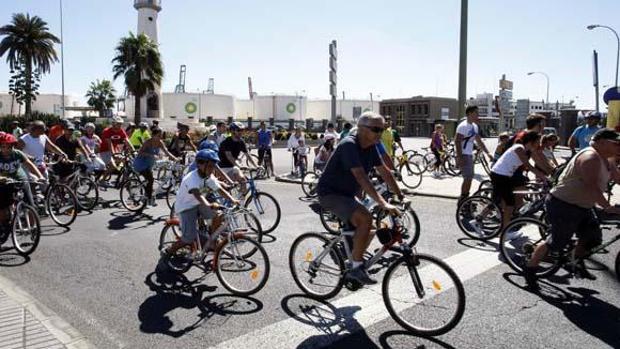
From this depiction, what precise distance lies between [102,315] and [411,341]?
296 cm

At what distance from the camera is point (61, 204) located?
30.9 feet

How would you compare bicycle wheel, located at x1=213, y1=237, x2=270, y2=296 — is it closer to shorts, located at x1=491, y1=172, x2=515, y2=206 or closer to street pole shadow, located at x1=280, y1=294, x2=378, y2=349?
street pole shadow, located at x1=280, y1=294, x2=378, y2=349

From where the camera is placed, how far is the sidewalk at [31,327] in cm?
395

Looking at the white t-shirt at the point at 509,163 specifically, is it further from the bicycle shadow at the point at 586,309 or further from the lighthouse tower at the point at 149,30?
the lighthouse tower at the point at 149,30

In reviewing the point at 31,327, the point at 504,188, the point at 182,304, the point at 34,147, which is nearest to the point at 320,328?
the point at 182,304

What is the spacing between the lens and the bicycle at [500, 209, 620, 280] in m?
5.29

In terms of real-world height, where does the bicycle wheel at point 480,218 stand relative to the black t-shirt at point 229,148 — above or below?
below

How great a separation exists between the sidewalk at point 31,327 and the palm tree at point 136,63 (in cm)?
4105

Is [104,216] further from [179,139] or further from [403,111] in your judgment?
[403,111]

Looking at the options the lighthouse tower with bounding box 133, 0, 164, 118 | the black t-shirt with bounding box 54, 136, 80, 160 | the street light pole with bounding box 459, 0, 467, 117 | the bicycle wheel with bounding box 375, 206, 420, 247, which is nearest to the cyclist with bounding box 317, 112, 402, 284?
the bicycle wheel with bounding box 375, 206, 420, 247

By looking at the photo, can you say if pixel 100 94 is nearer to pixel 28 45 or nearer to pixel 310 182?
pixel 28 45

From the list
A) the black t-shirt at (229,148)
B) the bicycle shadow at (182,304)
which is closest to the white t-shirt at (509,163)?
the bicycle shadow at (182,304)

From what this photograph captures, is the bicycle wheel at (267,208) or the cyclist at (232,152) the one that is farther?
the cyclist at (232,152)

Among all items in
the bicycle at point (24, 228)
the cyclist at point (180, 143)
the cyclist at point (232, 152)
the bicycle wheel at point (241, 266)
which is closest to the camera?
the bicycle wheel at point (241, 266)
